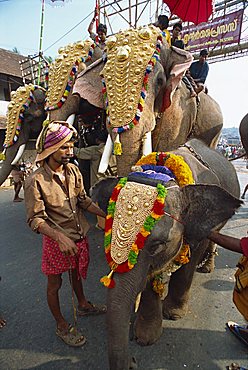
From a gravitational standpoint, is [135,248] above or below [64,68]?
below

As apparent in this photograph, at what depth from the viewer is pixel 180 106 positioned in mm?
3635

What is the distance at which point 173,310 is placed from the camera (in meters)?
2.51

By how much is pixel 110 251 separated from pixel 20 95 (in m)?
3.76

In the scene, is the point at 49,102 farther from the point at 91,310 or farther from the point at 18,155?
the point at 91,310

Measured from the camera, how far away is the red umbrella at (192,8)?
225 inches

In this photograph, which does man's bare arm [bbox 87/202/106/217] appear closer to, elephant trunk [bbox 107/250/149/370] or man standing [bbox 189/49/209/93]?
elephant trunk [bbox 107/250/149/370]

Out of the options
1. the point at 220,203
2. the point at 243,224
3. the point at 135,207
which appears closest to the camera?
the point at 135,207

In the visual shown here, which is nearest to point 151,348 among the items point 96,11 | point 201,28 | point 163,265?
point 163,265

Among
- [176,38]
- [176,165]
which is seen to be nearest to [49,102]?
[176,38]

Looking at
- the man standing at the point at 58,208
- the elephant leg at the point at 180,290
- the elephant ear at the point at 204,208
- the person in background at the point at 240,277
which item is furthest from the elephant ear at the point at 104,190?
the elephant leg at the point at 180,290

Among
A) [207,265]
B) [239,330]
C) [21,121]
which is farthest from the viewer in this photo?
[21,121]

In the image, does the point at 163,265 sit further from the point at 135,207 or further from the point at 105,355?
the point at 105,355

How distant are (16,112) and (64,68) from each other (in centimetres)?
110

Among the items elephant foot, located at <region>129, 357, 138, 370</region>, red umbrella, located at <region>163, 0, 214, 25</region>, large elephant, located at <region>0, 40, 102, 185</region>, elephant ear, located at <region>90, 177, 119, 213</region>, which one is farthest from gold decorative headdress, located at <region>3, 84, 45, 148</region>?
red umbrella, located at <region>163, 0, 214, 25</region>
